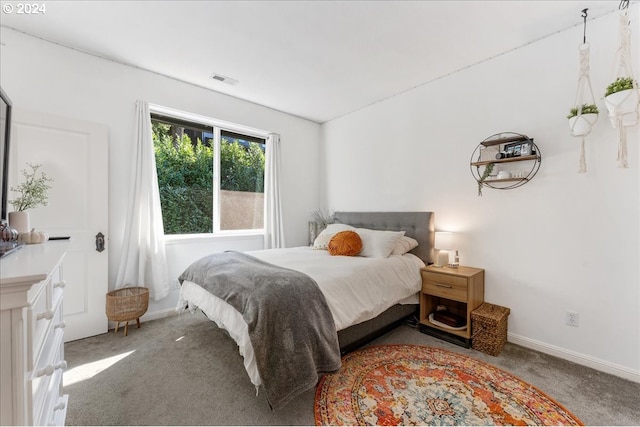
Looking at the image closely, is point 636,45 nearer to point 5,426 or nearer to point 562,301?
point 562,301

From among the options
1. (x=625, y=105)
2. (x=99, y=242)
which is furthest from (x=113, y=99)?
(x=625, y=105)

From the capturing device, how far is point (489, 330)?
231 centimetres

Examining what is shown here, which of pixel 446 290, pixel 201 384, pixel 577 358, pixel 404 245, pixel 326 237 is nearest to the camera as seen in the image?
pixel 201 384

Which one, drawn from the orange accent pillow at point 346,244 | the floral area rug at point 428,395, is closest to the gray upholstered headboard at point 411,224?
the orange accent pillow at point 346,244

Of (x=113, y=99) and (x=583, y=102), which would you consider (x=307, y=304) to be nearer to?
(x=583, y=102)

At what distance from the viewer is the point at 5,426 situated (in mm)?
706

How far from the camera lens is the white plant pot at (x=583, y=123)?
2.03 m

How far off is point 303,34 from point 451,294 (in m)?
2.76

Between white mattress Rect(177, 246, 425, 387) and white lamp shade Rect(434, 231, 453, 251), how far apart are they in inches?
11.7

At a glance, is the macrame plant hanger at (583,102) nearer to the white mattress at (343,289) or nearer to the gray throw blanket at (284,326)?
the white mattress at (343,289)

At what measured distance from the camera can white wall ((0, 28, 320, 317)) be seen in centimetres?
241

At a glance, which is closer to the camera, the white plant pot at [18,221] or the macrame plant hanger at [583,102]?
the white plant pot at [18,221]

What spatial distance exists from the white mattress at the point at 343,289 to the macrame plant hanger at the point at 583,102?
171 cm

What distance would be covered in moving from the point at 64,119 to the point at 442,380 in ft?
12.9
